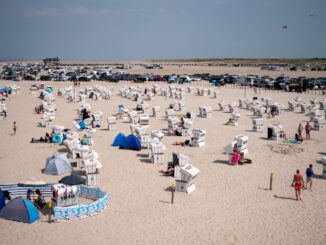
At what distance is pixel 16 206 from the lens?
9781mm

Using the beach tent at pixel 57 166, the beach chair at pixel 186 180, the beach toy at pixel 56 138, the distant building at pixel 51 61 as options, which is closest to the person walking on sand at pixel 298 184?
the beach chair at pixel 186 180

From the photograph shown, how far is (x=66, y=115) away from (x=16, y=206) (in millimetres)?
18451

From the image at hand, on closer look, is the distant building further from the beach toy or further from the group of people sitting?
the beach toy

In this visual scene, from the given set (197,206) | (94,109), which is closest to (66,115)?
(94,109)

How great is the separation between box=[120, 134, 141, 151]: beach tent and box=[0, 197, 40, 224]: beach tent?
7.51m

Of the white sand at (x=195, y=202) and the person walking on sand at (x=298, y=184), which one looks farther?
the person walking on sand at (x=298, y=184)

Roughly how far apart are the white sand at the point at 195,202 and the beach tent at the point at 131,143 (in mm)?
392

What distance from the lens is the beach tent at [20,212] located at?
31.5 feet

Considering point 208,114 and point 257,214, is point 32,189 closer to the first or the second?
point 257,214

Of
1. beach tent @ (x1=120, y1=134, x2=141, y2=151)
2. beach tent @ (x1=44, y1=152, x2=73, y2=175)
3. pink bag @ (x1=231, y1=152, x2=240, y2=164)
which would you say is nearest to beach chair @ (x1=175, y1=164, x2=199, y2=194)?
pink bag @ (x1=231, y1=152, x2=240, y2=164)

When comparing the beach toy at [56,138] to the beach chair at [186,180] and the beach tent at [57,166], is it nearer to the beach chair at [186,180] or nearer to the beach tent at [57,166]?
the beach tent at [57,166]

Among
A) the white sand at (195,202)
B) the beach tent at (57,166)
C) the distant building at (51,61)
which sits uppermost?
the distant building at (51,61)

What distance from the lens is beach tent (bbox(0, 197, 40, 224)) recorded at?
9599 mm

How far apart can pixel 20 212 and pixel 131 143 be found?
7.87m
